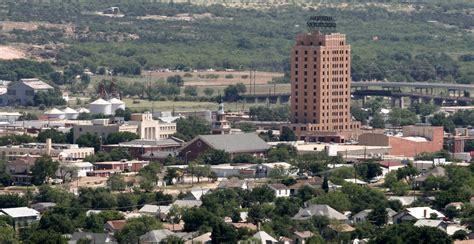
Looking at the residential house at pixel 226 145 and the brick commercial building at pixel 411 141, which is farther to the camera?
the brick commercial building at pixel 411 141

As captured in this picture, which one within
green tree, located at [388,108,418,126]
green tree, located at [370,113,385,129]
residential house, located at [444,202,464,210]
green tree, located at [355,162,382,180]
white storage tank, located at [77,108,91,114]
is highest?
residential house, located at [444,202,464,210]

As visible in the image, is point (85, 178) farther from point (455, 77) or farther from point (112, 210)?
point (455, 77)

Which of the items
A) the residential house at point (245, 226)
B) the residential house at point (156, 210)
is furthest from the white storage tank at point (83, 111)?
the residential house at point (245, 226)

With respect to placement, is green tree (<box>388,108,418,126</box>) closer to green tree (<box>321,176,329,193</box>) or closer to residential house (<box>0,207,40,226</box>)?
green tree (<box>321,176,329,193</box>)

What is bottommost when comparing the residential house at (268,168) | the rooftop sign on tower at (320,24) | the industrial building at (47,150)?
the industrial building at (47,150)

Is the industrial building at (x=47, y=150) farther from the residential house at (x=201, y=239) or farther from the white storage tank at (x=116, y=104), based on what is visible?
the residential house at (x=201, y=239)

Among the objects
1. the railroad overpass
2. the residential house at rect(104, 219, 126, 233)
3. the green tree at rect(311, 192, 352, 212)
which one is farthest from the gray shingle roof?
the railroad overpass
